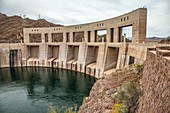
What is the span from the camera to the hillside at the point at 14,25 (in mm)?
67856

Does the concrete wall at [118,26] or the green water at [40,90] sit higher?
the concrete wall at [118,26]

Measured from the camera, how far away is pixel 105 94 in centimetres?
1330

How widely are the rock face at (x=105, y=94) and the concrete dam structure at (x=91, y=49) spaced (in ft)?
13.7

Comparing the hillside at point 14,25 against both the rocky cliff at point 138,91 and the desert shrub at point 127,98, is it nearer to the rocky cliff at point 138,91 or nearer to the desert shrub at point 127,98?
the rocky cliff at point 138,91

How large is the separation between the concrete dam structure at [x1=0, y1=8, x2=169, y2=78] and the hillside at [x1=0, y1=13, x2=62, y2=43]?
19.3 meters

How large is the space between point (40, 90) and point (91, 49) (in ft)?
54.5

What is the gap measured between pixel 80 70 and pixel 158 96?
32389mm

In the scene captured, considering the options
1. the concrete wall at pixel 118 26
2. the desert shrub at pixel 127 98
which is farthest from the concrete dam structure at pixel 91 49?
the desert shrub at pixel 127 98

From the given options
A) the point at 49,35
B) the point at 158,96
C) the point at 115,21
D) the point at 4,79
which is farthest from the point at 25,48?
the point at 158,96

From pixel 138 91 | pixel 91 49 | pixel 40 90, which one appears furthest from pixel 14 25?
pixel 138 91

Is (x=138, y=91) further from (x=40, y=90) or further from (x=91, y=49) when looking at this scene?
(x=91, y=49)

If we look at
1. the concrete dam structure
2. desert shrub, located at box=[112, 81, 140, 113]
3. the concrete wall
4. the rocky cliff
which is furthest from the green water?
the concrete wall

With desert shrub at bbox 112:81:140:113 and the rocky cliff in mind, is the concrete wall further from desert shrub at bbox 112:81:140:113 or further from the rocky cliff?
desert shrub at bbox 112:81:140:113

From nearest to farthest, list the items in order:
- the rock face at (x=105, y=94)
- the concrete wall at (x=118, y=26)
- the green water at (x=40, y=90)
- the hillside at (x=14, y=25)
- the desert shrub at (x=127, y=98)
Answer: the desert shrub at (x=127, y=98) → the rock face at (x=105, y=94) → the green water at (x=40, y=90) → the concrete wall at (x=118, y=26) → the hillside at (x=14, y=25)
